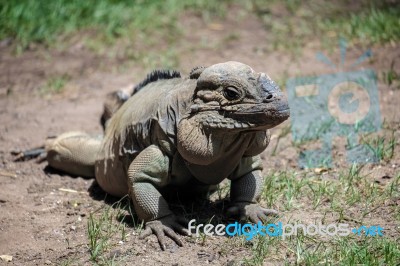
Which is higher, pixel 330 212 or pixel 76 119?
pixel 76 119

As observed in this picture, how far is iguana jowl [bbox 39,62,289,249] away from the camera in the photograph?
4.91m

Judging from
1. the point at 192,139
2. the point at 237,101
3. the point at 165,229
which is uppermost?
the point at 237,101

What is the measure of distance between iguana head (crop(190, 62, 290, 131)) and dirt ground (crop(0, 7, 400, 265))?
1.06 m

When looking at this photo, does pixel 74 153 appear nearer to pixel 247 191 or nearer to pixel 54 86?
pixel 247 191

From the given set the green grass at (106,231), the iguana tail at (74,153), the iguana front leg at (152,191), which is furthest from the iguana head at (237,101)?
the iguana tail at (74,153)

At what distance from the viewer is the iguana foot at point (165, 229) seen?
5.29 meters

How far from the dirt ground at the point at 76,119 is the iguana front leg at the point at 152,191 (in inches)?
5.8

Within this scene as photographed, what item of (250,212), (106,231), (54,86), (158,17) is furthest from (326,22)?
(106,231)

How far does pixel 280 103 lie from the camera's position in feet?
15.7

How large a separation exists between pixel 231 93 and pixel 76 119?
408 centimetres

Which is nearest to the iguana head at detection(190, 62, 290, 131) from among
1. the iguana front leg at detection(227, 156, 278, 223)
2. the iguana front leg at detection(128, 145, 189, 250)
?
the iguana front leg at detection(128, 145, 189, 250)

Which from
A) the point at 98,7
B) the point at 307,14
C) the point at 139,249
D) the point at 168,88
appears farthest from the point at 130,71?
the point at 139,249

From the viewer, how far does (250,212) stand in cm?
552

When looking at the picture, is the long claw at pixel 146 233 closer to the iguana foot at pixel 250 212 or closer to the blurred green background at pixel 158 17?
the iguana foot at pixel 250 212
